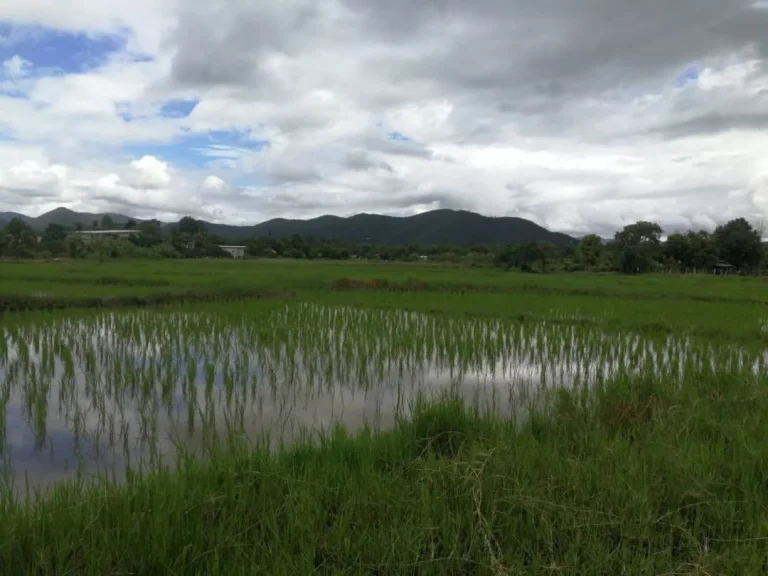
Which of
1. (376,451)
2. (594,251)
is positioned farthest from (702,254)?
(376,451)

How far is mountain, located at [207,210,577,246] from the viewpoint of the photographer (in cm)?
11450

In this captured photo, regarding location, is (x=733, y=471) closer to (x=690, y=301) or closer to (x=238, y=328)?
(x=238, y=328)

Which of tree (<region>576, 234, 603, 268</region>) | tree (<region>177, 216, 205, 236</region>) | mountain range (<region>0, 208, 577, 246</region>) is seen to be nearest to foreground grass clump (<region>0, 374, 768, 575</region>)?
tree (<region>576, 234, 603, 268</region>)

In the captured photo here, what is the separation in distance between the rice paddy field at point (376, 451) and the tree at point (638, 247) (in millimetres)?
26280

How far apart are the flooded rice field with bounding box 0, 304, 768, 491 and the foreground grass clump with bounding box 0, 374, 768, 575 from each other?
533mm

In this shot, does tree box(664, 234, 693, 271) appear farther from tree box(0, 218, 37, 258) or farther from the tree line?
tree box(0, 218, 37, 258)

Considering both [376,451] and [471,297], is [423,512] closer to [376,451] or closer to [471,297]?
[376,451]

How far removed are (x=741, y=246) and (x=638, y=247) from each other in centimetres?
901

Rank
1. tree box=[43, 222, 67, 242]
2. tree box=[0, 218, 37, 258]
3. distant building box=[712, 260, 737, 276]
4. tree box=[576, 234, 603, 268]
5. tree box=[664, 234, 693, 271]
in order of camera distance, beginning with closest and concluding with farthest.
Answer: tree box=[0, 218, 37, 258] → tree box=[576, 234, 603, 268] → tree box=[664, 234, 693, 271] → distant building box=[712, 260, 737, 276] → tree box=[43, 222, 67, 242]

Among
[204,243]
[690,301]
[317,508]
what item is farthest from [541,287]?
[204,243]

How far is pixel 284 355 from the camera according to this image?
6840 millimetres

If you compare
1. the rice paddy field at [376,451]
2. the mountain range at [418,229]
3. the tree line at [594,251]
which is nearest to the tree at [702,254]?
the tree line at [594,251]

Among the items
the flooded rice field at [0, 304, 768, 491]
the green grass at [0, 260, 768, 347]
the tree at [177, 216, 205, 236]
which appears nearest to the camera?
the flooded rice field at [0, 304, 768, 491]

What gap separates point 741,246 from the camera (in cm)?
3688
